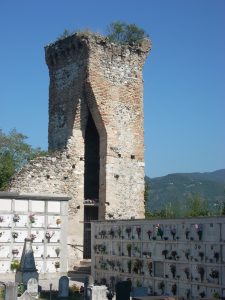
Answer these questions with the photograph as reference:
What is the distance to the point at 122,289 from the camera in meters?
14.0

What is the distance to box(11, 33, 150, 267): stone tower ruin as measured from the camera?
2514 cm

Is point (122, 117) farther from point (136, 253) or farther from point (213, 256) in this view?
point (213, 256)

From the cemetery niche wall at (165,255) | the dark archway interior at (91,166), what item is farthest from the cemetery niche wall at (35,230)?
the dark archway interior at (91,166)

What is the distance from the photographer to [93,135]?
92.3 feet

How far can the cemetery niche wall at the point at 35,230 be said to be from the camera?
64.5ft

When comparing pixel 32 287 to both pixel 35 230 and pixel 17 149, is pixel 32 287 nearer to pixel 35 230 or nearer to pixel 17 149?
pixel 35 230

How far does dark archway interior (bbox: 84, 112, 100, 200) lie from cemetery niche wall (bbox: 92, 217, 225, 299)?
7.45m

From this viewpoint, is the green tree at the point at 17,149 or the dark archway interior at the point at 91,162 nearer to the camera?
the dark archway interior at the point at 91,162

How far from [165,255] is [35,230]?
564 centimetres

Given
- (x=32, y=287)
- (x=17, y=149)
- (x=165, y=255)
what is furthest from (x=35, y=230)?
(x=17, y=149)

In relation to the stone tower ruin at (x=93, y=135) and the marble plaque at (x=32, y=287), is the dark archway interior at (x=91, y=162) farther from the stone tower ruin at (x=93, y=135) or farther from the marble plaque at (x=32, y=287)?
the marble plaque at (x=32, y=287)

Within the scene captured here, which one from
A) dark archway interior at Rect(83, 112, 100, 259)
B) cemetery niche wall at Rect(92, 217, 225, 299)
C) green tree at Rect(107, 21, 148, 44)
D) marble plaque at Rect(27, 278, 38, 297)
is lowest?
marble plaque at Rect(27, 278, 38, 297)

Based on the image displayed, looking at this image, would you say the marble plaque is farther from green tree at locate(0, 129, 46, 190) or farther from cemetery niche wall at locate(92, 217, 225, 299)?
green tree at locate(0, 129, 46, 190)

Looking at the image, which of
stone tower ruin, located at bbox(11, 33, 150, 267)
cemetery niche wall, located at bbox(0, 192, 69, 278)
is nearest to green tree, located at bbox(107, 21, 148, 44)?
stone tower ruin, located at bbox(11, 33, 150, 267)
